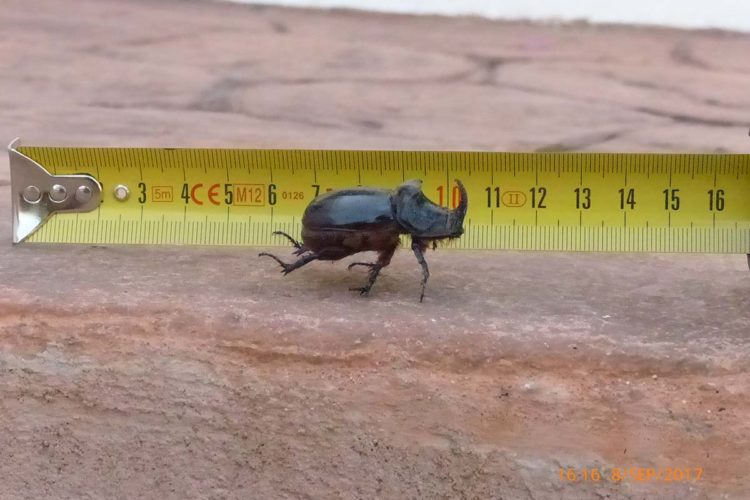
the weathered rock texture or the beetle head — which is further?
the beetle head

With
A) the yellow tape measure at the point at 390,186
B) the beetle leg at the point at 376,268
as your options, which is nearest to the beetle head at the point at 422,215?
the beetle leg at the point at 376,268

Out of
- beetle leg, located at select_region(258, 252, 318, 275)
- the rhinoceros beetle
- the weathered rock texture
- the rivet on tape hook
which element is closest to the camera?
the weathered rock texture

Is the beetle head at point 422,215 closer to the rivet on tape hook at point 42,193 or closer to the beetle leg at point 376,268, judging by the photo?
the beetle leg at point 376,268

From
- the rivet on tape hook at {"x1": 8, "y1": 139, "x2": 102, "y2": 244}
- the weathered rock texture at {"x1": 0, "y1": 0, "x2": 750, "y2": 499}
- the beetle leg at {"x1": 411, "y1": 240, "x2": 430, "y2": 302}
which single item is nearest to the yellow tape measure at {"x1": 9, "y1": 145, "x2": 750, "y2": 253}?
the rivet on tape hook at {"x1": 8, "y1": 139, "x2": 102, "y2": 244}

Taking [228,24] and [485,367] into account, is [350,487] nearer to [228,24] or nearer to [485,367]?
[485,367]

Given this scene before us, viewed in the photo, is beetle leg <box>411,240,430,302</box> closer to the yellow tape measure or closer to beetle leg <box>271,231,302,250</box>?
Answer: the yellow tape measure

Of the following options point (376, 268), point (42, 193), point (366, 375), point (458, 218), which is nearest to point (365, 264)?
point (376, 268)

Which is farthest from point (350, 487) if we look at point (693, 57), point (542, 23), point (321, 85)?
point (542, 23)
